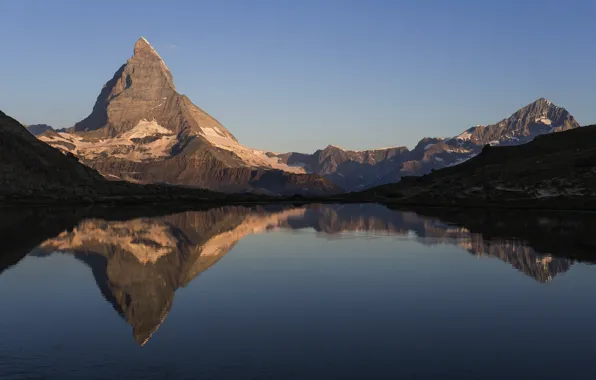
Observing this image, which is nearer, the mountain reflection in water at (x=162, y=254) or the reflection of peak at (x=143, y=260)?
the reflection of peak at (x=143, y=260)

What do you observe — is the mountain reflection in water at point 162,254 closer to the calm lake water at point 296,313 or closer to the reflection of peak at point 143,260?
the reflection of peak at point 143,260

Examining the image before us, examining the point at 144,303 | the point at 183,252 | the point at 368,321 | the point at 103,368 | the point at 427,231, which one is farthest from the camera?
the point at 427,231

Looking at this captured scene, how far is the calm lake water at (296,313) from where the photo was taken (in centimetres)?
2712

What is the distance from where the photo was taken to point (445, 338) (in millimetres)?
32281

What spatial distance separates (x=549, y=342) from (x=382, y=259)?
39.6 metres

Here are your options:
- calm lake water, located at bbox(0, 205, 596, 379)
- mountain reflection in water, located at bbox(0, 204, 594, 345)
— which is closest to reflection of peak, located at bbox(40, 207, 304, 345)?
mountain reflection in water, located at bbox(0, 204, 594, 345)

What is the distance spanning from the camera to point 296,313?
Answer: 129 feet

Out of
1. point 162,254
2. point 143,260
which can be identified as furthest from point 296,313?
point 162,254

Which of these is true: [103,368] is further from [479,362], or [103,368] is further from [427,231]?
[427,231]

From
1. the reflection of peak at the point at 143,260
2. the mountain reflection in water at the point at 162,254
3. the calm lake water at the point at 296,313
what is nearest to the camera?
the calm lake water at the point at 296,313

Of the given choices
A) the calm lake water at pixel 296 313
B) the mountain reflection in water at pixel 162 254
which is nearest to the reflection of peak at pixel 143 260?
the mountain reflection in water at pixel 162 254

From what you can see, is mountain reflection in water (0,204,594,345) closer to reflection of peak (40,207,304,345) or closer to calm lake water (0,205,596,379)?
reflection of peak (40,207,304,345)

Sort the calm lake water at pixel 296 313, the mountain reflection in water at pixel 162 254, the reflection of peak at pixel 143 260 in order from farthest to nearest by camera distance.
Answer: the mountain reflection in water at pixel 162 254
the reflection of peak at pixel 143 260
the calm lake water at pixel 296 313

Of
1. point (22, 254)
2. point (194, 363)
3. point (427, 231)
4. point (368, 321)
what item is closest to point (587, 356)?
point (368, 321)
